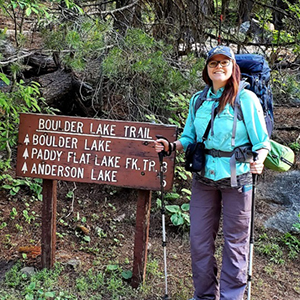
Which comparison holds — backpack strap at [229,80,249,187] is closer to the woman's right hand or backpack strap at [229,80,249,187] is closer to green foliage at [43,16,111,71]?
the woman's right hand

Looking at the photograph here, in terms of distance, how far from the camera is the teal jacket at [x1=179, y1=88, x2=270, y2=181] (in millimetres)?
2672

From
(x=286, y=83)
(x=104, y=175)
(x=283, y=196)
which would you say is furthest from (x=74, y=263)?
(x=286, y=83)

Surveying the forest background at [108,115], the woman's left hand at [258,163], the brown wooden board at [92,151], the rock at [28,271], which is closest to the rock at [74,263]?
the forest background at [108,115]

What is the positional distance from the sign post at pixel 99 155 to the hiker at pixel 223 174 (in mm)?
334

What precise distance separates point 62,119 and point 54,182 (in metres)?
0.67

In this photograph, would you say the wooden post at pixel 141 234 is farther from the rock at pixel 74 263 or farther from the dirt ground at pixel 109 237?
the rock at pixel 74 263

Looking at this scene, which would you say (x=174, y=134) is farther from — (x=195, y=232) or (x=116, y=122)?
(x=195, y=232)

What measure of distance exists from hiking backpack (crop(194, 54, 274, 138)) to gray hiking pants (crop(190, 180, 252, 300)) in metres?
0.64

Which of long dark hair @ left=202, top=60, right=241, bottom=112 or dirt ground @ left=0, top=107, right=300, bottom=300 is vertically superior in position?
long dark hair @ left=202, top=60, right=241, bottom=112

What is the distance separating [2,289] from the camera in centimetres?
346

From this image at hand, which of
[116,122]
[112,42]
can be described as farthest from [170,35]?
[116,122]

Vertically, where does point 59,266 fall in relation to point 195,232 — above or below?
below

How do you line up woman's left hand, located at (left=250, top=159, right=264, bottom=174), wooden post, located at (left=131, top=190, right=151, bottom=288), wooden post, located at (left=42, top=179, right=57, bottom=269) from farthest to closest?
wooden post, located at (left=42, top=179, right=57, bottom=269) < wooden post, located at (left=131, top=190, right=151, bottom=288) < woman's left hand, located at (left=250, top=159, right=264, bottom=174)

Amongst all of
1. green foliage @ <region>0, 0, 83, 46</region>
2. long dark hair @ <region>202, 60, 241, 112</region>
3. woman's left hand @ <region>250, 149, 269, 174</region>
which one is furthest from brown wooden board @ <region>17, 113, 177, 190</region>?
green foliage @ <region>0, 0, 83, 46</region>
